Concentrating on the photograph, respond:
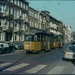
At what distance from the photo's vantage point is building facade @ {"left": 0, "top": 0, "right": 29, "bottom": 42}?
42531mm

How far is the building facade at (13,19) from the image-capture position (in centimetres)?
4253

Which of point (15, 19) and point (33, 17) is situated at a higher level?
point (33, 17)

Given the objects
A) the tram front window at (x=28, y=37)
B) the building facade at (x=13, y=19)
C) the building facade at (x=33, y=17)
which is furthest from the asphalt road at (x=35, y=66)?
the building facade at (x=33, y=17)

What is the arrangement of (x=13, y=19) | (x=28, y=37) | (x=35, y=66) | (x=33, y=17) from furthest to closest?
(x=33, y=17)
(x=13, y=19)
(x=28, y=37)
(x=35, y=66)

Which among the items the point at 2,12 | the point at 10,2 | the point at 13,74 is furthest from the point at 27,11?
the point at 13,74

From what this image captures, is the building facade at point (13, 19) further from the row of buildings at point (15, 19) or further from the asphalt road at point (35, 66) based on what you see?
the asphalt road at point (35, 66)

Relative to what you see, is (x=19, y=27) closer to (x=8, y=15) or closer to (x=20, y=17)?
(x=20, y=17)

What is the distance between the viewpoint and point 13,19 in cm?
4691

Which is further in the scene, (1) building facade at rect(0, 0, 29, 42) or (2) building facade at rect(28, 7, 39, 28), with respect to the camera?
(2) building facade at rect(28, 7, 39, 28)

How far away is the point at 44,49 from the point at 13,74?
1864 centimetres

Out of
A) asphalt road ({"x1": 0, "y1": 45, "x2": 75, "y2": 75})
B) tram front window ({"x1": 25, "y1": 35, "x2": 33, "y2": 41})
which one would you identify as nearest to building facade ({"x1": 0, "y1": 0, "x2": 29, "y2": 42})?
tram front window ({"x1": 25, "y1": 35, "x2": 33, "y2": 41})

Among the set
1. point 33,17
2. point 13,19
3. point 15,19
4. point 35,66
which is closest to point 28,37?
point 35,66

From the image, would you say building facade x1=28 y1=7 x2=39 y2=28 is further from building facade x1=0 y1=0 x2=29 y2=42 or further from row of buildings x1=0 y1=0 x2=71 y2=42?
building facade x1=0 y1=0 x2=29 y2=42

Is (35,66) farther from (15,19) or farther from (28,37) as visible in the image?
(15,19)
